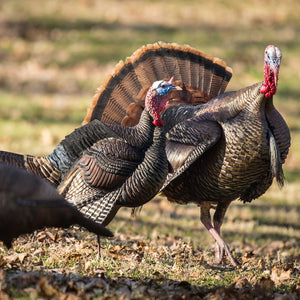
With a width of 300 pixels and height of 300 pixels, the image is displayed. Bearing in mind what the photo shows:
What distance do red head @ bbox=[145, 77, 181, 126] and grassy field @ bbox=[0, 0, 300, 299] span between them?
123 centimetres

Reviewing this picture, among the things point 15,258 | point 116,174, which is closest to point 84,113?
point 116,174

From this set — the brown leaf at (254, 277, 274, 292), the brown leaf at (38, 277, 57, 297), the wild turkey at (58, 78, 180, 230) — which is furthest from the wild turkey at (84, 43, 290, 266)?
the brown leaf at (38, 277, 57, 297)

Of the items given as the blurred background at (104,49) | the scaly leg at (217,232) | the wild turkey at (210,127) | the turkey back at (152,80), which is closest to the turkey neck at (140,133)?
the wild turkey at (210,127)

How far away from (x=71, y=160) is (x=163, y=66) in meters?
1.77

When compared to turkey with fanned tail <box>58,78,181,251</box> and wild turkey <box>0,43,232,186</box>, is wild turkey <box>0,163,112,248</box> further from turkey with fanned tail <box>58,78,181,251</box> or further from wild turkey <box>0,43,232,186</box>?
wild turkey <box>0,43,232,186</box>

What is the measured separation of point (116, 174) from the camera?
4945 mm

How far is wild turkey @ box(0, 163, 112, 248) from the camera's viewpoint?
12.3ft

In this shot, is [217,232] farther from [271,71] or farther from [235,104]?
[271,71]

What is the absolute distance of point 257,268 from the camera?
17.9ft

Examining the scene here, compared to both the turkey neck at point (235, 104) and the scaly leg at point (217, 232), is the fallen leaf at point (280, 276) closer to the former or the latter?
the scaly leg at point (217, 232)

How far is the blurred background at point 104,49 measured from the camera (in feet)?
36.3

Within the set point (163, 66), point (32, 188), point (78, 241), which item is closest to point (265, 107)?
point (163, 66)

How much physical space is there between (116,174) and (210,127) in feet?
3.46

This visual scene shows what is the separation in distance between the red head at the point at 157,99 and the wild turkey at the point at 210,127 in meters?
0.41
